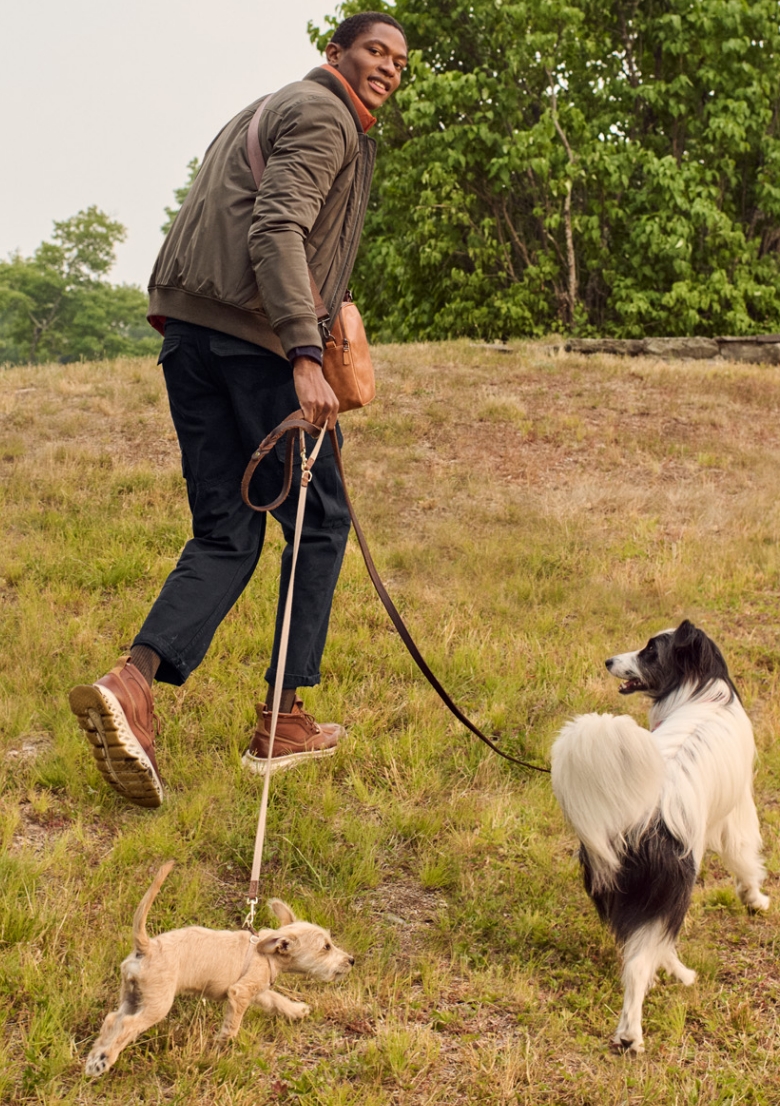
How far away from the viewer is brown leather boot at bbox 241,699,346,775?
373 centimetres

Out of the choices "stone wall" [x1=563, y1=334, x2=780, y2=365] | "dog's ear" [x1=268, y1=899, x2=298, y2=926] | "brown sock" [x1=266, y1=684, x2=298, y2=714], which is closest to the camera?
"dog's ear" [x1=268, y1=899, x2=298, y2=926]

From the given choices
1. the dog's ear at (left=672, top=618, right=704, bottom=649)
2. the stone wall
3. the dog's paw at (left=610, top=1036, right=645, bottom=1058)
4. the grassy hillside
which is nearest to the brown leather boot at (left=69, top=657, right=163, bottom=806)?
the grassy hillside

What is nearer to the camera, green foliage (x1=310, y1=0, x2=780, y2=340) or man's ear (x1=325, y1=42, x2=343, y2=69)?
man's ear (x1=325, y1=42, x2=343, y2=69)

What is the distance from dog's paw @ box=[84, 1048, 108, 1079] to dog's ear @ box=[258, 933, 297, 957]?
44cm

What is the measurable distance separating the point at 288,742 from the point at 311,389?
4.84 feet

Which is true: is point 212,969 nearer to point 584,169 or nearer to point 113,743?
point 113,743

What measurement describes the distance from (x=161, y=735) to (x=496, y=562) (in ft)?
9.78

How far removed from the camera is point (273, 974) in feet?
8.30

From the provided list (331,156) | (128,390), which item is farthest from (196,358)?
(128,390)

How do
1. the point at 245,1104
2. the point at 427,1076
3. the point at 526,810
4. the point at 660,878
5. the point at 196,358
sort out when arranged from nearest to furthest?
the point at 245,1104, the point at 427,1076, the point at 660,878, the point at 196,358, the point at 526,810

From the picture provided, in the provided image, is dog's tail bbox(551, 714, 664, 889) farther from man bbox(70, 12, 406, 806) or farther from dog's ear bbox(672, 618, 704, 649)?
man bbox(70, 12, 406, 806)

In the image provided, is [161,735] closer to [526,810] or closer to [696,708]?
[526,810]

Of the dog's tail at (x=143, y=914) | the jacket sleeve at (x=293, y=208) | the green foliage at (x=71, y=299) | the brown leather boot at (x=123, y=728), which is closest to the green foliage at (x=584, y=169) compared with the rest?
the jacket sleeve at (x=293, y=208)

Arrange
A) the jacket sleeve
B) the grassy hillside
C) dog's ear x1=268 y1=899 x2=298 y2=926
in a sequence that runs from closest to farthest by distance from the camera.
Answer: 1. the grassy hillside
2. dog's ear x1=268 y1=899 x2=298 y2=926
3. the jacket sleeve
